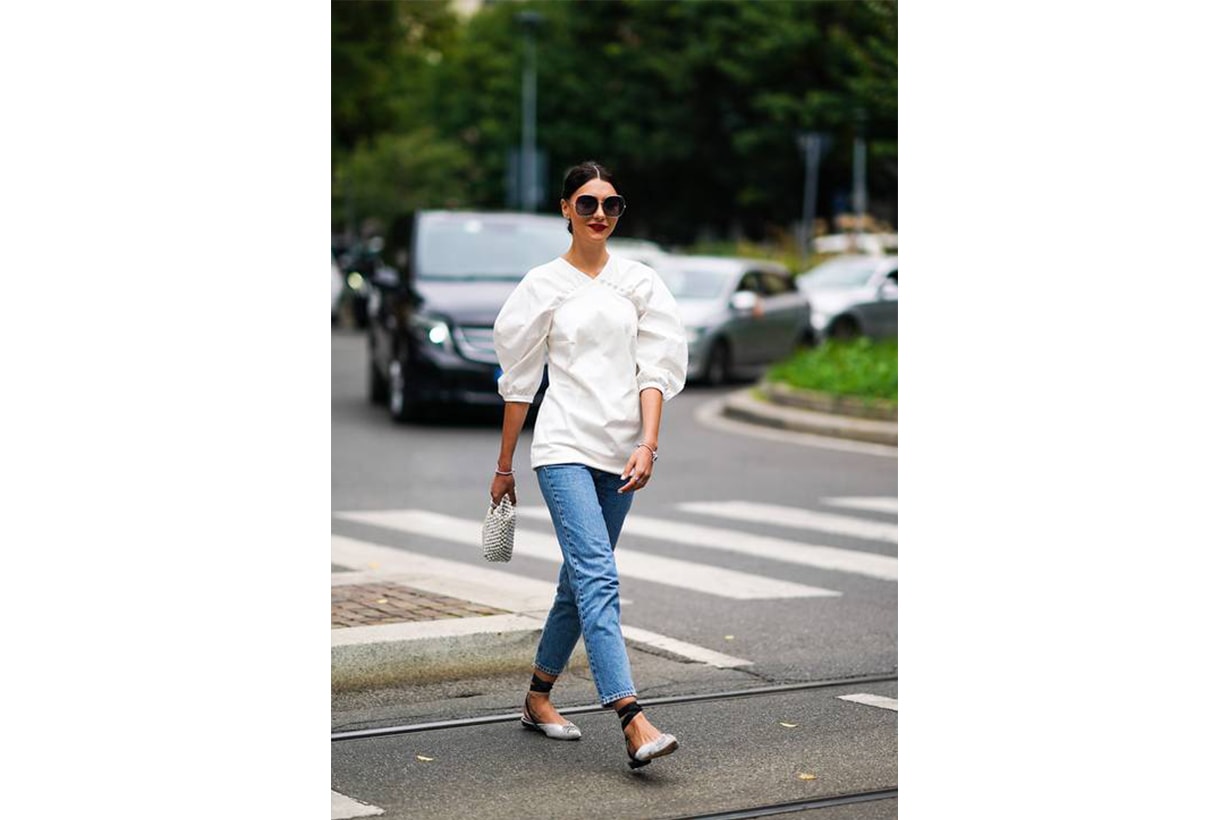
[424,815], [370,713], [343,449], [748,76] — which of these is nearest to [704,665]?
[370,713]

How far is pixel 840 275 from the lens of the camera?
2633 cm

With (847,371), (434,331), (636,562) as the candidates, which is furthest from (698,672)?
(847,371)

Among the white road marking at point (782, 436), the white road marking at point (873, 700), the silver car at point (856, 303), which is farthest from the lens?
the silver car at point (856, 303)

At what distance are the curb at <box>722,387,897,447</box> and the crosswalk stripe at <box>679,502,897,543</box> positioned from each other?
372 centimetres

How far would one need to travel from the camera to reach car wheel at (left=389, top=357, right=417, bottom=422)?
54.0 feet

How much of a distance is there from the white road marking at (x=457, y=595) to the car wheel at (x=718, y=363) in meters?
12.0

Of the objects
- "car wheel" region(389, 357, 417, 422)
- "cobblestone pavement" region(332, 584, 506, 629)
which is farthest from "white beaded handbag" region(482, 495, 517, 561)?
"car wheel" region(389, 357, 417, 422)

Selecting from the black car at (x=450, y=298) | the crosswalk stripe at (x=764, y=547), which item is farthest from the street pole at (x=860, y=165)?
the crosswalk stripe at (x=764, y=547)

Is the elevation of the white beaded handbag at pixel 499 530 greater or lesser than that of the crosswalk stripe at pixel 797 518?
greater

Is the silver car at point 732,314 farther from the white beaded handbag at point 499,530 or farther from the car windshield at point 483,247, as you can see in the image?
the white beaded handbag at point 499,530

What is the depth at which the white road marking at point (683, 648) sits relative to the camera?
7141 millimetres

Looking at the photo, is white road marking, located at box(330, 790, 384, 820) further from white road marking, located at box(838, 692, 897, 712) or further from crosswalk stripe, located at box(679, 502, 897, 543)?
crosswalk stripe, located at box(679, 502, 897, 543)
